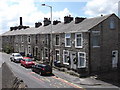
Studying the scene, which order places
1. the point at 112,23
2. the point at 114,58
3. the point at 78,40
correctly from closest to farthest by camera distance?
the point at 78,40 → the point at 112,23 → the point at 114,58

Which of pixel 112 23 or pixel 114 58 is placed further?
pixel 114 58

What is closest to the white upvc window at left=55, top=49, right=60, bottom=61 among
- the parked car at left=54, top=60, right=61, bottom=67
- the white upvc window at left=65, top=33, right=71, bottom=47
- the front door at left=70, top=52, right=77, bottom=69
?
the parked car at left=54, top=60, right=61, bottom=67

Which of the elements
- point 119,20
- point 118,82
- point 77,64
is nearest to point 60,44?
point 77,64

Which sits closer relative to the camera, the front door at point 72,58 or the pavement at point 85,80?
the pavement at point 85,80

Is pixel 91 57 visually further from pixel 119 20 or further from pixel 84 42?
pixel 119 20

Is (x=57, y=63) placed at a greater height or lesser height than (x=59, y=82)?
greater

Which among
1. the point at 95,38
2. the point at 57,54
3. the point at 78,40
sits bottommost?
the point at 57,54

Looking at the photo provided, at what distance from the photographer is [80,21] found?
107ft

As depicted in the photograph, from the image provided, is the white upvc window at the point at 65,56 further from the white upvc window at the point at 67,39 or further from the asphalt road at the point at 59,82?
the asphalt road at the point at 59,82

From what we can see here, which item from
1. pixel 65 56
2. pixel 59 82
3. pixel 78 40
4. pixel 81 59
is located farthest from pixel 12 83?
pixel 65 56

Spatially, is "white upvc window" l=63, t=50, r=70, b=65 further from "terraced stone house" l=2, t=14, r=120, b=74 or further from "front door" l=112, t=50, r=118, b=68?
"front door" l=112, t=50, r=118, b=68

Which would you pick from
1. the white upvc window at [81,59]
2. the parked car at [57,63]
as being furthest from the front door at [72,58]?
the parked car at [57,63]

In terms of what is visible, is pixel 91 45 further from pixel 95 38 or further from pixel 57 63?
pixel 57 63

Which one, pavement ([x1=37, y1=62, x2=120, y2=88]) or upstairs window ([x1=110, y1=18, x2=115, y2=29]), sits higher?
upstairs window ([x1=110, y1=18, x2=115, y2=29])
